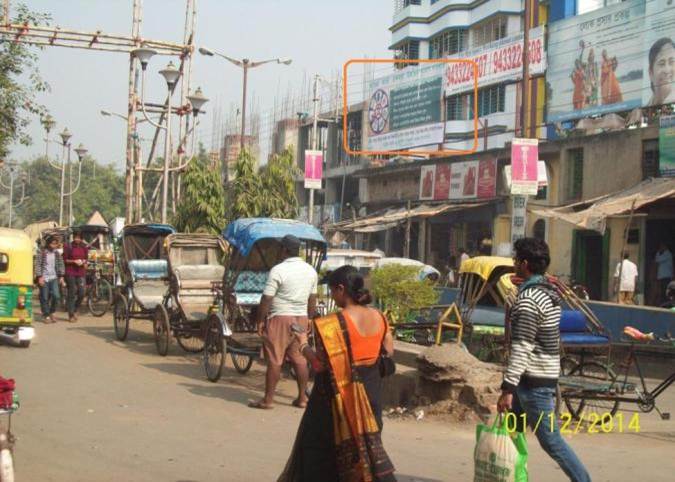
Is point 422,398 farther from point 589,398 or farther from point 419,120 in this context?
point 419,120

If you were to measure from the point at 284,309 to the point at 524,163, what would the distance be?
23.2 ft

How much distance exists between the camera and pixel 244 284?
1377 centimetres

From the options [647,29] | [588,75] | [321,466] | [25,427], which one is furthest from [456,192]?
[321,466]

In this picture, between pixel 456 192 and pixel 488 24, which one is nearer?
pixel 456 192

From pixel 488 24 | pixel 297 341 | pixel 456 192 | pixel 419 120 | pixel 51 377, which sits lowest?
pixel 51 377

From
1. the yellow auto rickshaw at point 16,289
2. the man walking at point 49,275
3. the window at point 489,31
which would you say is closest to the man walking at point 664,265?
the man walking at point 49,275

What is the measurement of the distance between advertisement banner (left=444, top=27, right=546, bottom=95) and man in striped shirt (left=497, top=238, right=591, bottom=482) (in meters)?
27.4

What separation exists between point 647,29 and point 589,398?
1984 cm

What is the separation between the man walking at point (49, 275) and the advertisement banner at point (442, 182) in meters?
16.5

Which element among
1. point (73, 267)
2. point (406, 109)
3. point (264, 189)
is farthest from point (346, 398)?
point (406, 109)

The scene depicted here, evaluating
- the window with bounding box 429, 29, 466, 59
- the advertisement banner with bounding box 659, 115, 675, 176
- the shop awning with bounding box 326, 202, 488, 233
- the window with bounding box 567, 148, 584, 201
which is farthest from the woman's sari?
the window with bounding box 429, 29, 466, 59

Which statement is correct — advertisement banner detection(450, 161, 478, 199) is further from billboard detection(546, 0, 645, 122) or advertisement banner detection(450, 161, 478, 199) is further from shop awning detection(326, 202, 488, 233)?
billboard detection(546, 0, 645, 122)

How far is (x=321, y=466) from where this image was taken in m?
5.15

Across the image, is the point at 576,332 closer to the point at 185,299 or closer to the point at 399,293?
the point at 399,293
